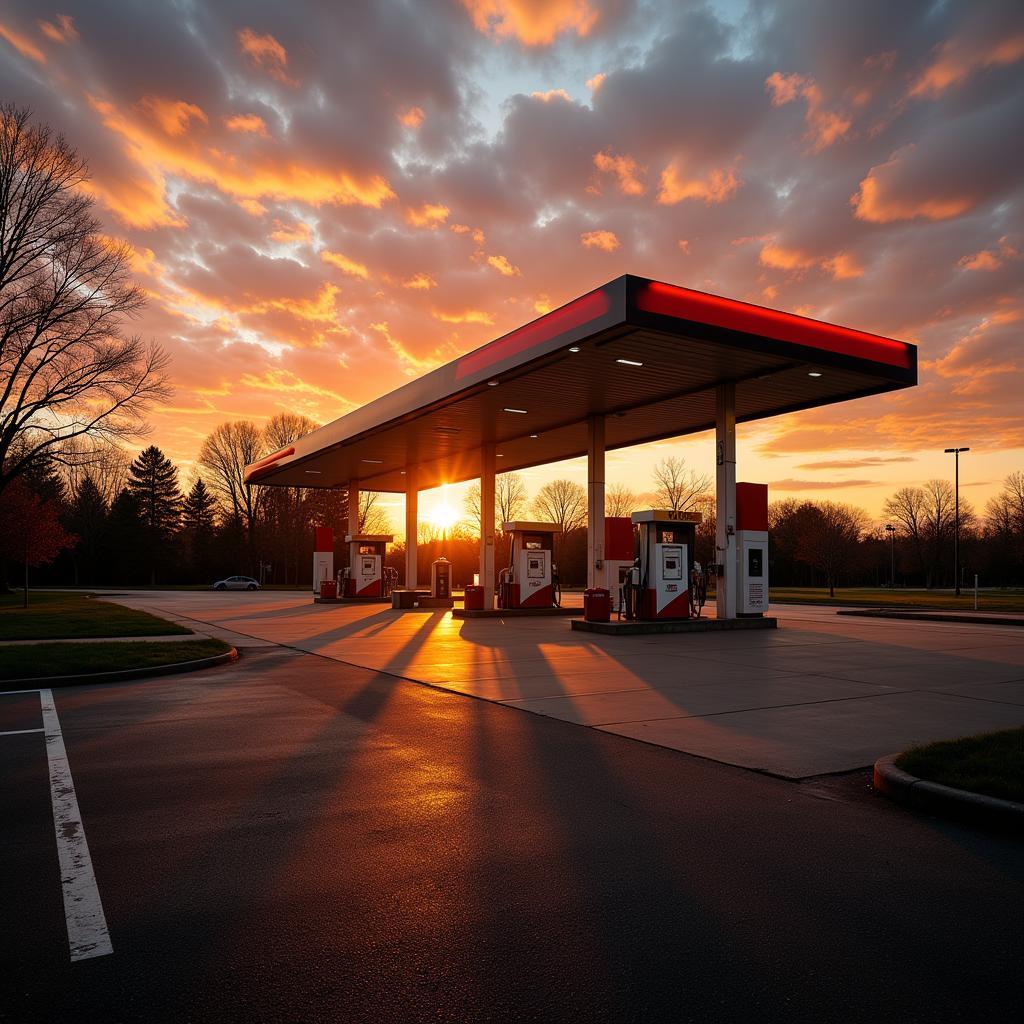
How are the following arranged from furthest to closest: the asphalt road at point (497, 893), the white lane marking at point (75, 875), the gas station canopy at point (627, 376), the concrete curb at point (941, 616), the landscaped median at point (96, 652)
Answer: the concrete curb at point (941, 616), the gas station canopy at point (627, 376), the landscaped median at point (96, 652), the white lane marking at point (75, 875), the asphalt road at point (497, 893)

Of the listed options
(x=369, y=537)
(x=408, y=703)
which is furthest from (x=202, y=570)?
(x=408, y=703)

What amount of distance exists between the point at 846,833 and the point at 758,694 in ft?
16.5

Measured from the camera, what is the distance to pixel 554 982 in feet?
9.61

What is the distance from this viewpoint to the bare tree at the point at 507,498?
7150cm

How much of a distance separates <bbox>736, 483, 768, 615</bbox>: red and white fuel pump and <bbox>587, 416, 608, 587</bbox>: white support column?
421cm

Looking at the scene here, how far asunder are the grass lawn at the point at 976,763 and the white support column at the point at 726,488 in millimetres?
12893

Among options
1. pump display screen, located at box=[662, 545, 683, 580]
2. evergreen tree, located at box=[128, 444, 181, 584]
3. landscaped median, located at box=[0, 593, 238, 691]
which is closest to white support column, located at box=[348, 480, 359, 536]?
landscaped median, located at box=[0, 593, 238, 691]

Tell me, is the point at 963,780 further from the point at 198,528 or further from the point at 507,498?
the point at 198,528

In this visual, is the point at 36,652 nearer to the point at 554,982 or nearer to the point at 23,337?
the point at 554,982

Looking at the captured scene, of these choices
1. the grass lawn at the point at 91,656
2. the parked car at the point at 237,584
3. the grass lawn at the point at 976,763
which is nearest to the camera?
the grass lawn at the point at 976,763

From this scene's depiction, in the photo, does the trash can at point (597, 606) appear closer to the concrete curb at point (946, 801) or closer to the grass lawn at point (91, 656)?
the grass lawn at point (91, 656)

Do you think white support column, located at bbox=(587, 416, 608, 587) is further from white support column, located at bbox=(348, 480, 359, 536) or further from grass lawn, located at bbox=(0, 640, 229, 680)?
white support column, located at bbox=(348, 480, 359, 536)

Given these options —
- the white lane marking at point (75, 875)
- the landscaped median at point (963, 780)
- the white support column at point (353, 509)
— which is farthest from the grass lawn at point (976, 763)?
the white support column at point (353, 509)

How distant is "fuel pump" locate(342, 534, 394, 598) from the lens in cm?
3456
